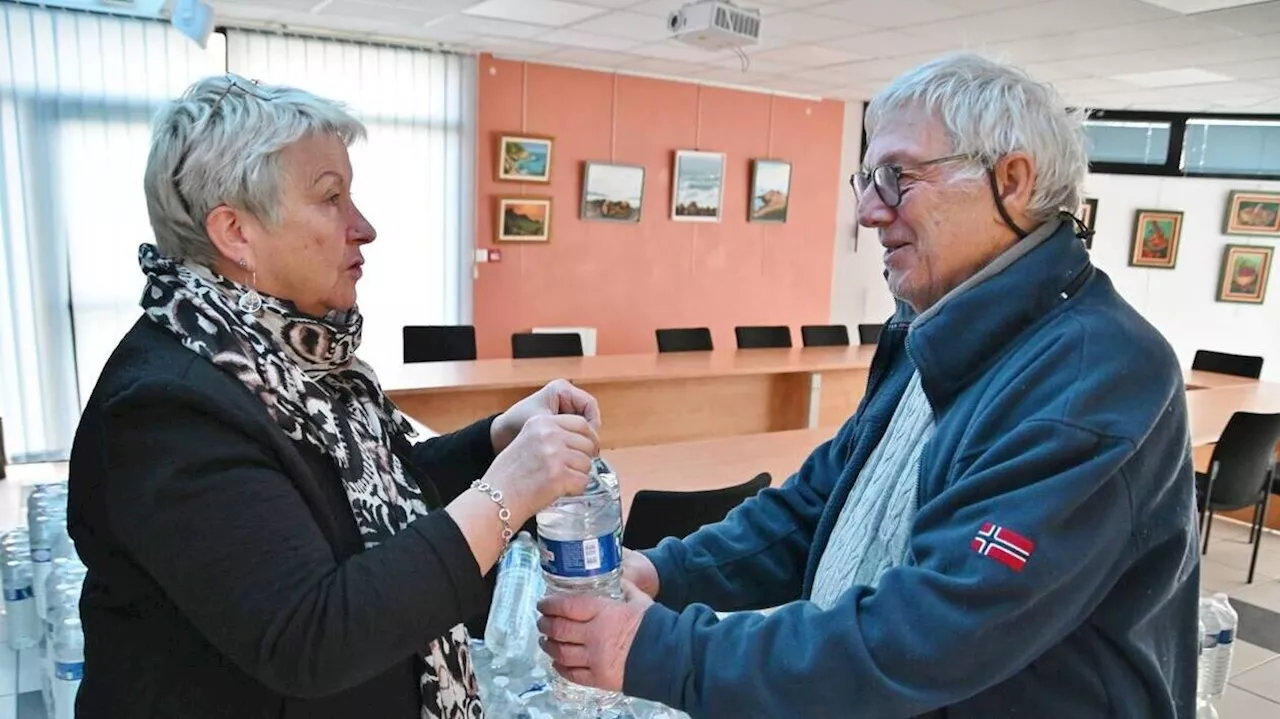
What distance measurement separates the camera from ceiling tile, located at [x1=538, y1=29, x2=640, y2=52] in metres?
5.55

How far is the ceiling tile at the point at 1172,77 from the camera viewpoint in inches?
229

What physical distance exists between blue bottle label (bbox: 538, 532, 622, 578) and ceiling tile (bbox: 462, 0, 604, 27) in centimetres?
432

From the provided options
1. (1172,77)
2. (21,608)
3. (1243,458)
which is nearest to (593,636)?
(21,608)

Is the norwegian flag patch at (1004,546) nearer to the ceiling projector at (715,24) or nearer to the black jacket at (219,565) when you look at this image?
the black jacket at (219,565)

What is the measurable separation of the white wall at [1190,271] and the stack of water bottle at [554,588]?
741 centimetres

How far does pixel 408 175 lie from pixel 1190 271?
7043mm

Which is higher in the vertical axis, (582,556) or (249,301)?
→ (249,301)

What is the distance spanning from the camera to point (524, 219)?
6.62 m

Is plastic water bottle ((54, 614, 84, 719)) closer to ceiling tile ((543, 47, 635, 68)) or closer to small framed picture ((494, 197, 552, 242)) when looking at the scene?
small framed picture ((494, 197, 552, 242))

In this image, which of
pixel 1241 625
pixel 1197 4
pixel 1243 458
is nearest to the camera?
pixel 1241 625

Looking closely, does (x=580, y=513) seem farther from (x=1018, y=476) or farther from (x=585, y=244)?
(x=585, y=244)

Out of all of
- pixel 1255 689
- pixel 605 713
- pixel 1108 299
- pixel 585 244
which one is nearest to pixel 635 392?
pixel 585 244

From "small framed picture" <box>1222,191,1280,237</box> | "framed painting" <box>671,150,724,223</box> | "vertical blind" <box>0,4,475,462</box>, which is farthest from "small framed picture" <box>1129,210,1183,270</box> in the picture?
"vertical blind" <box>0,4,475,462</box>

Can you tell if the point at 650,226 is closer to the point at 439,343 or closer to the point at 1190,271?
the point at 439,343
